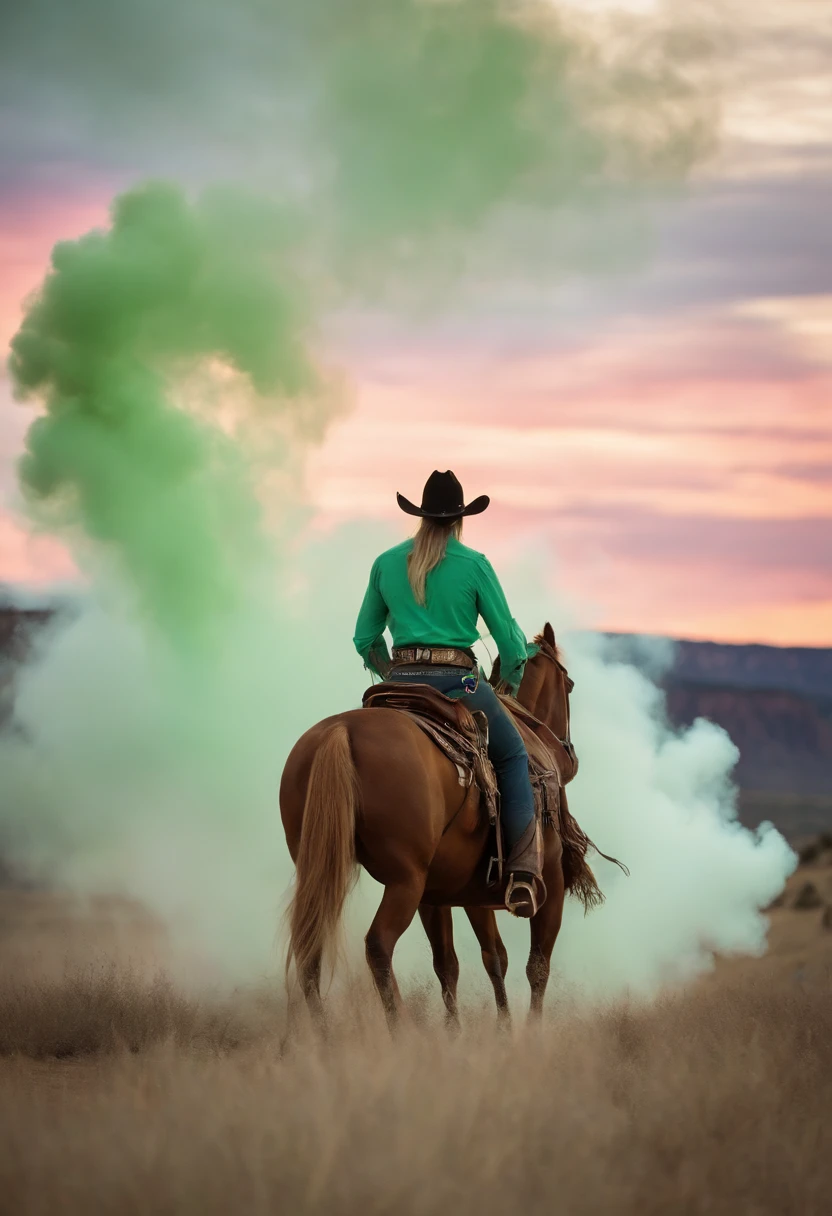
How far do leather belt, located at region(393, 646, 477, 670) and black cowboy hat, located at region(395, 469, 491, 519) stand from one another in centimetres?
84

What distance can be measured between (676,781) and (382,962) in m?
19.4

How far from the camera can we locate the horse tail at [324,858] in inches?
310

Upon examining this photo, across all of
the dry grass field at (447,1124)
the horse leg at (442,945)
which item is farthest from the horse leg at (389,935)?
the horse leg at (442,945)

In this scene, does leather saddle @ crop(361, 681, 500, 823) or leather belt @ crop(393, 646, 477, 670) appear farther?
leather belt @ crop(393, 646, 477, 670)

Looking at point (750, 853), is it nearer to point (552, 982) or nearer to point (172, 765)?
point (172, 765)

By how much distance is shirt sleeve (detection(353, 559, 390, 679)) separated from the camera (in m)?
9.26

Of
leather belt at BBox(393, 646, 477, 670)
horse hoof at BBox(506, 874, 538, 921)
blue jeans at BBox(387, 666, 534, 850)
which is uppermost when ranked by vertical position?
leather belt at BBox(393, 646, 477, 670)

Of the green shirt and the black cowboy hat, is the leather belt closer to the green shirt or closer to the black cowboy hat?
Result: the green shirt

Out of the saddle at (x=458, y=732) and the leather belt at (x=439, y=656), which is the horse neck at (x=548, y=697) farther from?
the leather belt at (x=439, y=656)

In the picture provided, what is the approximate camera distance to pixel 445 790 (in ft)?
28.0

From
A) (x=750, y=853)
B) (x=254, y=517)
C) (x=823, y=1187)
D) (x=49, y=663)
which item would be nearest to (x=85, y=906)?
(x=49, y=663)

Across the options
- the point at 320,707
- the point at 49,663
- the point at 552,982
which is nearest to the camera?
the point at 552,982

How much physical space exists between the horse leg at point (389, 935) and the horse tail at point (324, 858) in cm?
24

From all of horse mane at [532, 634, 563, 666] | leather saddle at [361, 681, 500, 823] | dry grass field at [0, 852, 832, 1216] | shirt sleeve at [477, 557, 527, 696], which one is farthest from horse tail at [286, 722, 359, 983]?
horse mane at [532, 634, 563, 666]
